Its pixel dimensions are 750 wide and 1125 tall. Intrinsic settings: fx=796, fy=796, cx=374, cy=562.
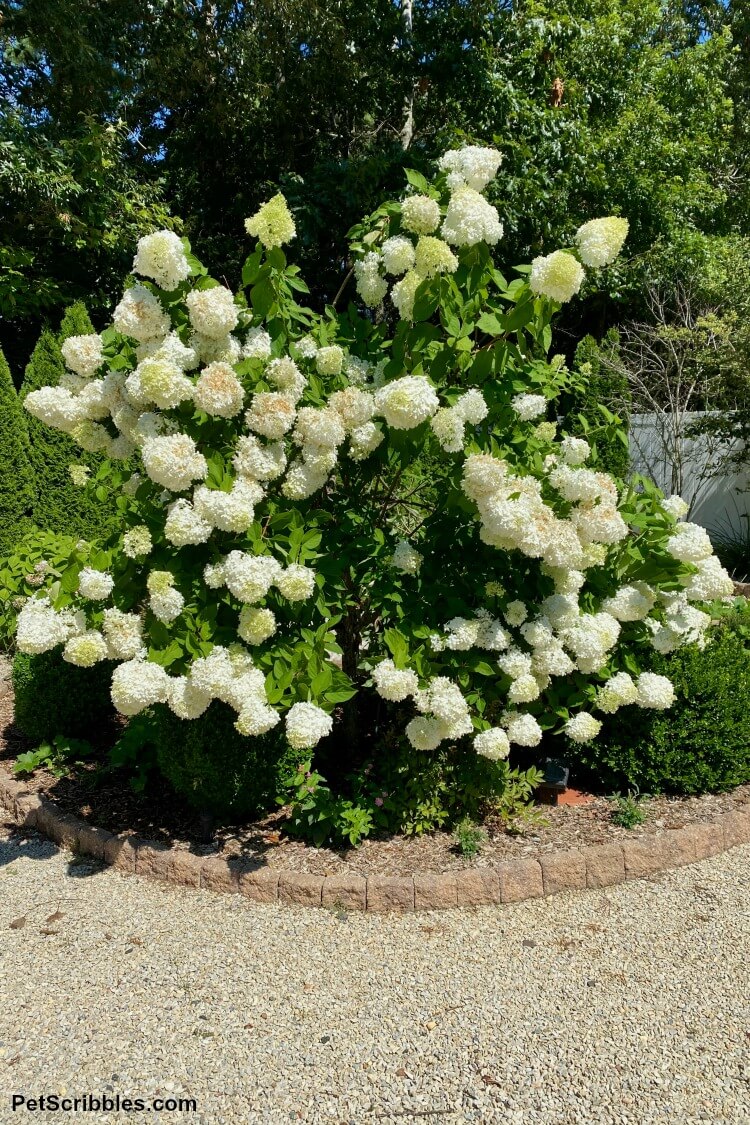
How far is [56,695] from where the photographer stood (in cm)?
419

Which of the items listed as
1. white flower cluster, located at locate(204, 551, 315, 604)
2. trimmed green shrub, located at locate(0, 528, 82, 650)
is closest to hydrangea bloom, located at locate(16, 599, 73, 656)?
trimmed green shrub, located at locate(0, 528, 82, 650)

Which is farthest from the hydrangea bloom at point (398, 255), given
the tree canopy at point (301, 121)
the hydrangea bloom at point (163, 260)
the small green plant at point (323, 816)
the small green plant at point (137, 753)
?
the tree canopy at point (301, 121)

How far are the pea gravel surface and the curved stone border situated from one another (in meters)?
0.06

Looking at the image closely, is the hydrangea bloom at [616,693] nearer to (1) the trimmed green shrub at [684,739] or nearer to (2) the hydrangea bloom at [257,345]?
(1) the trimmed green shrub at [684,739]

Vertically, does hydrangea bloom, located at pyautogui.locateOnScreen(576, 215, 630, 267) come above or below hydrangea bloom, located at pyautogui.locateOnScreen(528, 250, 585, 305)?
above

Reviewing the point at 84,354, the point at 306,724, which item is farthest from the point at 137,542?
the point at 306,724

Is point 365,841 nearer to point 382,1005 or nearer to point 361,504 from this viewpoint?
point 382,1005

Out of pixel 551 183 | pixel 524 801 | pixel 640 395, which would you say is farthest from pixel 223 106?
pixel 524 801

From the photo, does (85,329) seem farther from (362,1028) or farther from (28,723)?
(362,1028)

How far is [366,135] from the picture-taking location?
34.3ft

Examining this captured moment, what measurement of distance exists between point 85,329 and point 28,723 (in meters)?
4.52

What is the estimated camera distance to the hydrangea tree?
9.04 feet

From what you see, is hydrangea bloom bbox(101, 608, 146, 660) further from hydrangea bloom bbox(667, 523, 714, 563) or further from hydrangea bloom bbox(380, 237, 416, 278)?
hydrangea bloom bbox(667, 523, 714, 563)

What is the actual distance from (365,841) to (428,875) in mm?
387
